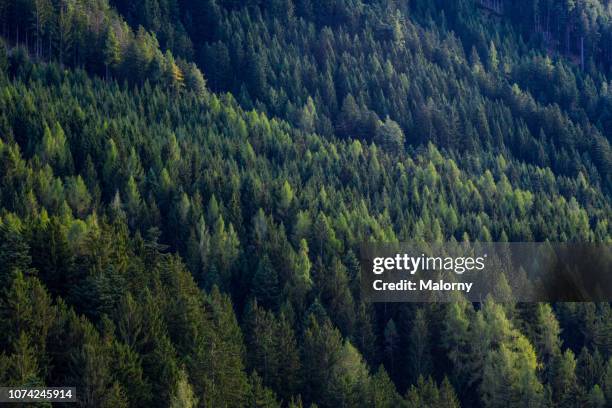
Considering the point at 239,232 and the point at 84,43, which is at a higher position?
the point at 84,43

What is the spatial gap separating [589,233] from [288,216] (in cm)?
4020

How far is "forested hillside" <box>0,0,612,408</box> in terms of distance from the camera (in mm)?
101000

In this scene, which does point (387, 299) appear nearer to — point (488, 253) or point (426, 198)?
point (488, 253)

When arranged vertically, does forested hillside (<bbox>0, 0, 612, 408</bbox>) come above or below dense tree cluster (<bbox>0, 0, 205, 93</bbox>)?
below

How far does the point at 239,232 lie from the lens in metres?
139

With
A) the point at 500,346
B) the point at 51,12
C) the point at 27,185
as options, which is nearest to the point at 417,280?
the point at 500,346

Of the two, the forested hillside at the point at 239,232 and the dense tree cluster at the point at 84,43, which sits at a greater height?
the dense tree cluster at the point at 84,43

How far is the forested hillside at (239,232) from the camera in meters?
101

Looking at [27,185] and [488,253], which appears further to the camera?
[488,253]

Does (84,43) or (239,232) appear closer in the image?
(239,232)

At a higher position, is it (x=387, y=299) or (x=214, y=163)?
(x=214, y=163)

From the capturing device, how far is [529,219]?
528 feet

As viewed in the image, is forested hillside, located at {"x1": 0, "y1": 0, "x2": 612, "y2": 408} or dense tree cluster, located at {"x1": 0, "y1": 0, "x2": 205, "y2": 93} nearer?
forested hillside, located at {"x1": 0, "y1": 0, "x2": 612, "y2": 408}

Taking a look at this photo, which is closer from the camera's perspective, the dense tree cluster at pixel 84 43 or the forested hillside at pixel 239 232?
the forested hillside at pixel 239 232
